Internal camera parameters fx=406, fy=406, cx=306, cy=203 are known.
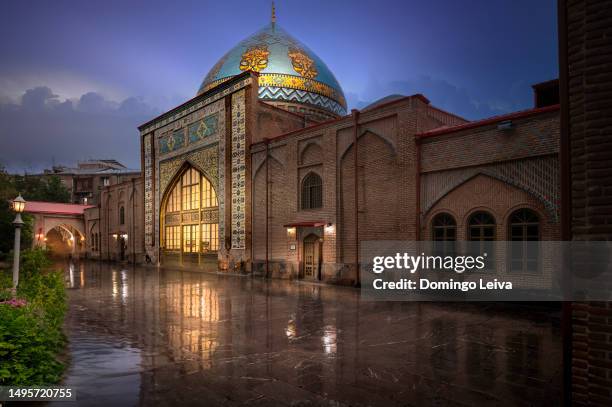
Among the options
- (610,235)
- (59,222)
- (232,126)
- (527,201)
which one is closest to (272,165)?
(232,126)

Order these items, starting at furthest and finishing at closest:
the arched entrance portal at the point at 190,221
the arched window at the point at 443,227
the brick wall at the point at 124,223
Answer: the brick wall at the point at 124,223 → the arched entrance portal at the point at 190,221 → the arched window at the point at 443,227

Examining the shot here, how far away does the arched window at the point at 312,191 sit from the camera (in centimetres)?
1677

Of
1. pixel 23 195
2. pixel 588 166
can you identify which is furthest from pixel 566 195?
pixel 23 195

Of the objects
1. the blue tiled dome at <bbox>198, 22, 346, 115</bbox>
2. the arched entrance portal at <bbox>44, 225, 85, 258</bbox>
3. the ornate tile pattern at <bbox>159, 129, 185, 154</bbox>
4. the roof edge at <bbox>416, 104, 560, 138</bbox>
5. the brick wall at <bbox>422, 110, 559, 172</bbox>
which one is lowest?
the arched entrance portal at <bbox>44, 225, 85, 258</bbox>

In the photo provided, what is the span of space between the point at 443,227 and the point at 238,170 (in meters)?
11.1

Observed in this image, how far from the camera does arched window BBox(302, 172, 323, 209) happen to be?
16.8m

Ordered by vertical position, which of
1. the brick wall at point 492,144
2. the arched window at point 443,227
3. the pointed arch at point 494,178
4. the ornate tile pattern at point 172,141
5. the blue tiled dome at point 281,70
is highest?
the blue tiled dome at point 281,70

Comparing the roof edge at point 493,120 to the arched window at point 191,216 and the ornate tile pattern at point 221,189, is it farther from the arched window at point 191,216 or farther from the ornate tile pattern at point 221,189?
the arched window at point 191,216

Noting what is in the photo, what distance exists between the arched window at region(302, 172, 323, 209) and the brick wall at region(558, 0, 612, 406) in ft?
42.5

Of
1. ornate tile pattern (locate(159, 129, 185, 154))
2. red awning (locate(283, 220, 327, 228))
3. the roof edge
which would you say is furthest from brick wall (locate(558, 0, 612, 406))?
ornate tile pattern (locate(159, 129, 185, 154))

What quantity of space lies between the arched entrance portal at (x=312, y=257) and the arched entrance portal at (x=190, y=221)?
21.6 feet

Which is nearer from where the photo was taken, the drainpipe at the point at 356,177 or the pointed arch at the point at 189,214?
the drainpipe at the point at 356,177

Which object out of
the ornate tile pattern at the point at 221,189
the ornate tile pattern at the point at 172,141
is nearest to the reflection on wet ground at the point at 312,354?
the ornate tile pattern at the point at 221,189

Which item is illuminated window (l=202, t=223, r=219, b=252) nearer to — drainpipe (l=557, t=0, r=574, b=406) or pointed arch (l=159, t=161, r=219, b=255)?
pointed arch (l=159, t=161, r=219, b=255)
